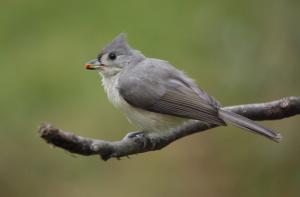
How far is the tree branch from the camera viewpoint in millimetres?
3317

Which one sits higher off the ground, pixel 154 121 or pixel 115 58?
pixel 115 58

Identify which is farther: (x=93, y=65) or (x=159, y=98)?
(x=93, y=65)

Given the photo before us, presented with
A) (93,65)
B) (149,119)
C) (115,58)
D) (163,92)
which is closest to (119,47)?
(115,58)

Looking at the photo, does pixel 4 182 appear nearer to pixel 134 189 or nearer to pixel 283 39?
pixel 134 189

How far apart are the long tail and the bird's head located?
3.41 ft

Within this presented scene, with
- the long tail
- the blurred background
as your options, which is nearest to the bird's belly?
the long tail

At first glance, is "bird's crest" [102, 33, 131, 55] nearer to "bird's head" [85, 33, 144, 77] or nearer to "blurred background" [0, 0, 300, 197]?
"bird's head" [85, 33, 144, 77]

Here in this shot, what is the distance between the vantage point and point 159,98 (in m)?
5.05

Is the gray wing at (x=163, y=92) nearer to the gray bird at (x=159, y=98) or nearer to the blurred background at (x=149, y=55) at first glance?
the gray bird at (x=159, y=98)

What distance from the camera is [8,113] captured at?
8312mm

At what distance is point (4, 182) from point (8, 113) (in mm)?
969

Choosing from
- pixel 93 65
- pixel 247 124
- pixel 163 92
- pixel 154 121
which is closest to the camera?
pixel 247 124

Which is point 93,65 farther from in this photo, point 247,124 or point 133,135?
point 247,124

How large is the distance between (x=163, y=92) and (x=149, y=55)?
134 inches
